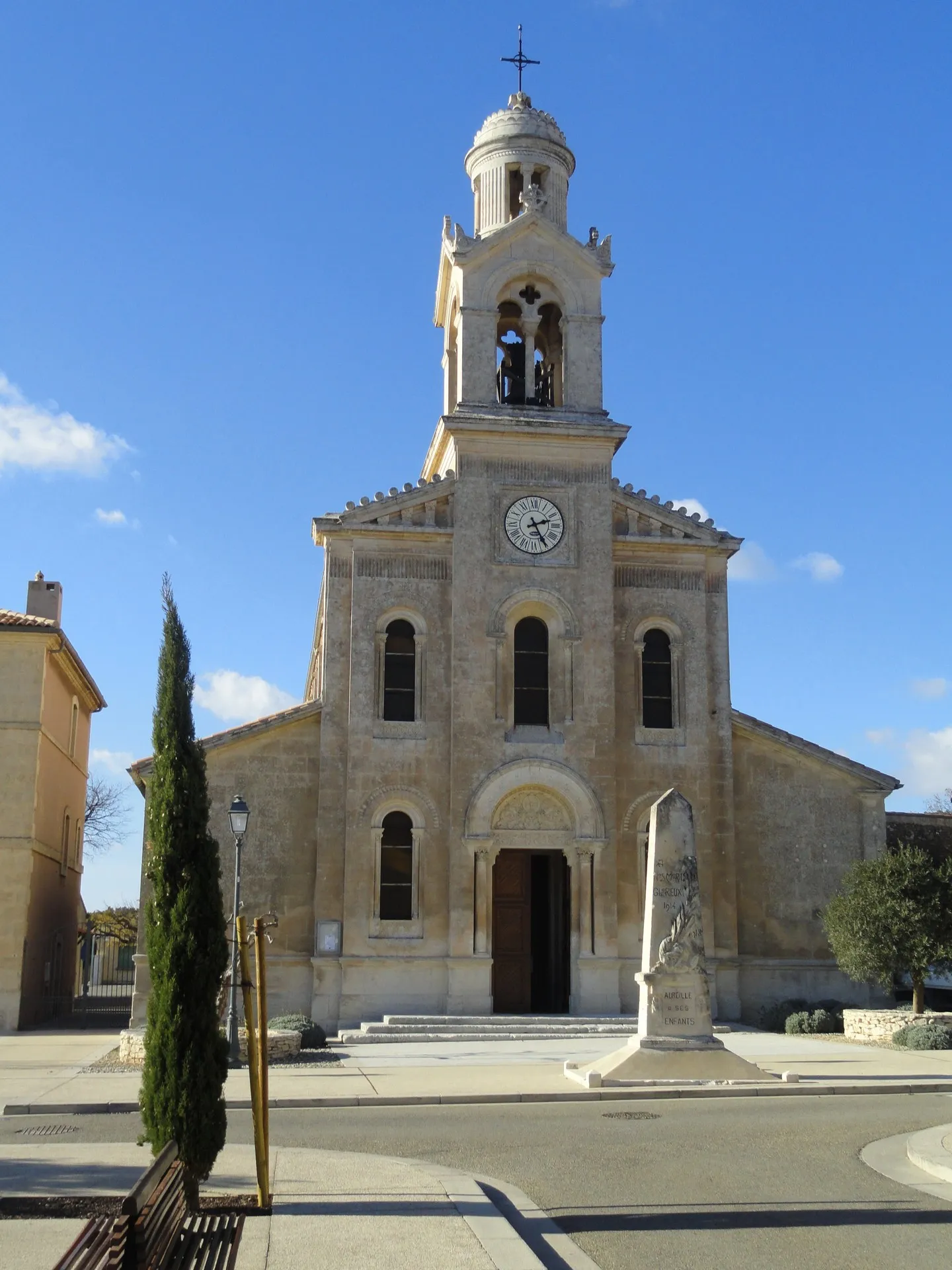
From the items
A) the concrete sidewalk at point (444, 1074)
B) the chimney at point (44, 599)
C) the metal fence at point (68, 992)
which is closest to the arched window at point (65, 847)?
the metal fence at point (68, 992)

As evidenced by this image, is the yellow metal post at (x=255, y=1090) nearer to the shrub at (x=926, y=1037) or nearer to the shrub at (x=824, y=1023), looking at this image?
the shrub at (x=926, y=1037)

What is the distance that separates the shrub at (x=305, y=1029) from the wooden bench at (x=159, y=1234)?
13.8m

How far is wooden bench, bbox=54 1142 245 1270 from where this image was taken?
6055 mm

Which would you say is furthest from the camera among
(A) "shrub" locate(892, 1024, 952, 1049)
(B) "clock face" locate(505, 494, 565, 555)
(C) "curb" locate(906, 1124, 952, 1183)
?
(B) "clock face" locate(505, 494, 565, 555)

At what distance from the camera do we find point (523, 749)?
2767 centimetres

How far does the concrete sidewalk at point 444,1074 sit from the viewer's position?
649 inches

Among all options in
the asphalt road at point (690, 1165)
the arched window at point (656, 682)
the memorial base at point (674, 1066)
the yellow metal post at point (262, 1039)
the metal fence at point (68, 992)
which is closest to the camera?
the asphalt road at point (690, 1165)

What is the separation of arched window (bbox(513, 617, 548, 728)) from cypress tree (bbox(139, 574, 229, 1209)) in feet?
59.9

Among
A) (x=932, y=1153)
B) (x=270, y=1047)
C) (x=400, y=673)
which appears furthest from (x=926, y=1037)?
(x=400, y=673)

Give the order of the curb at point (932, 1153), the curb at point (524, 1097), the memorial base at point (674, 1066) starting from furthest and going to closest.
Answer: the memorial base at point (674, 1066), the curb at point (524, 1097), the curb at point (932, 1153)

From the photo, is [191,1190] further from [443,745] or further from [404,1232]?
[443,745]

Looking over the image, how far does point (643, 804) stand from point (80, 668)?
50.7 ft

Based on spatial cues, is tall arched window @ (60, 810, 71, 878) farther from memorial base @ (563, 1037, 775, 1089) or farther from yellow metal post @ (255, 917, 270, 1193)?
yellow metal post @ (255, 917, 270, 1193)

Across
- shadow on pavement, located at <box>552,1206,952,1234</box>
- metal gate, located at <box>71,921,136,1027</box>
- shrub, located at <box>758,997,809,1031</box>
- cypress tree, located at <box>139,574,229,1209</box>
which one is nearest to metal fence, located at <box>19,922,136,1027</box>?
metal gate, located at <box>71,921,136,1027</box>
